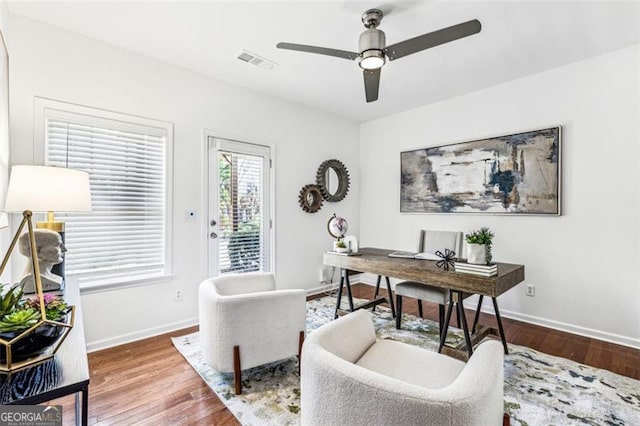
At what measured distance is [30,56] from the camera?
234 cm

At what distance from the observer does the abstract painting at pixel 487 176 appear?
3123 mm

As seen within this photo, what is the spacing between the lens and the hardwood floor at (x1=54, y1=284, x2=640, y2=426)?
1800 mm

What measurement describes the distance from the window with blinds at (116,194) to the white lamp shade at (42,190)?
1078 millimetres

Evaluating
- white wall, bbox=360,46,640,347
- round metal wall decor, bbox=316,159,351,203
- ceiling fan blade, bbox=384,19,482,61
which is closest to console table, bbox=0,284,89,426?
ceiling fan blade, bbox=384,19,482,61

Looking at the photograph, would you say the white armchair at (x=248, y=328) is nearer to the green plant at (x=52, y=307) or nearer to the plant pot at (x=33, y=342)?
the green plant at (x=52, y=307)

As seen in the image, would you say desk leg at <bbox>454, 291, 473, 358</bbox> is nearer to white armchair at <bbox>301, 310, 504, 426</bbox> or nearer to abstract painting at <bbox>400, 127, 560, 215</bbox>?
white armchair at <bbox>301, 310, 504, 426</bbox>

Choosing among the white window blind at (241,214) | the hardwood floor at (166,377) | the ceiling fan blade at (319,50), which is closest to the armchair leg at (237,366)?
the hardwood floor at (166,377)

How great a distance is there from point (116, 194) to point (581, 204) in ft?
14.2

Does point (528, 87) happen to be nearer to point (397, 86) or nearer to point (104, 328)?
point (397, 86)

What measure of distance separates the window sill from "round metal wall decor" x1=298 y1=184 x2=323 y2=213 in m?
1.82

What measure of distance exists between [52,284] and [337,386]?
177 cm

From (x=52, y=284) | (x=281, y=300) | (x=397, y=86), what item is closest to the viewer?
(x=52, y=284)

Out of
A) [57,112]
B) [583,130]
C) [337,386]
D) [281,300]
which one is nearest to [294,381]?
[281,300]

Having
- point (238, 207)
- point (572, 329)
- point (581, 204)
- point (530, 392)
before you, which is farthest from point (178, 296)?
point (581, 204)
